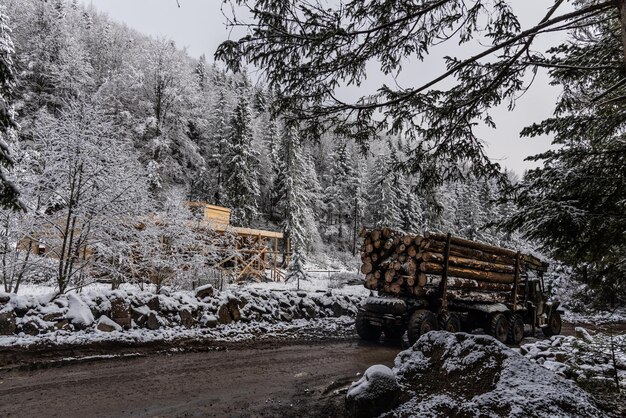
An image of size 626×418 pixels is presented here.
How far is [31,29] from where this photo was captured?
31.5 metres

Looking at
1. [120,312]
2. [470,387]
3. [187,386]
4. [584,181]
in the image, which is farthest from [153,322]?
[584,181]

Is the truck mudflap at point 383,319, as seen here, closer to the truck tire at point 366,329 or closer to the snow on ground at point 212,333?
the truck tire at point 366,329

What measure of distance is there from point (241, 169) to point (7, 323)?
25.6m

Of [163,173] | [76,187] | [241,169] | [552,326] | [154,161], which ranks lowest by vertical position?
[552,326]

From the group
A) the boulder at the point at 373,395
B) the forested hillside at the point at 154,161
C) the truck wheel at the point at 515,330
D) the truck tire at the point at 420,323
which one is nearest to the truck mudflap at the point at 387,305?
the truck tire at the point at 420,323

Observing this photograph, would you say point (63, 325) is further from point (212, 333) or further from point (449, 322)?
point (449, 322)

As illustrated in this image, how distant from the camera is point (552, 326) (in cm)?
1282

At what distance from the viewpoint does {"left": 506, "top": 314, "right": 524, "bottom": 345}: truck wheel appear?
420 inches

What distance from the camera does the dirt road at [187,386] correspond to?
4293 mm

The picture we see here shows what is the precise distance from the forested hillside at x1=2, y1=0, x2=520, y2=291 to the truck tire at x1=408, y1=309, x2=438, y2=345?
7.89 feet

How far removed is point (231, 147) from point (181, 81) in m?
7.03

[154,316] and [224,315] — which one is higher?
[154,316]

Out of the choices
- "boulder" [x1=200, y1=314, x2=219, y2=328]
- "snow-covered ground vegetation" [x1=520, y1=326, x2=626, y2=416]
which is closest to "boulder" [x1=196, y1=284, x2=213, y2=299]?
"boulder" [x1=200, y1=314, x2=219, y2=328]

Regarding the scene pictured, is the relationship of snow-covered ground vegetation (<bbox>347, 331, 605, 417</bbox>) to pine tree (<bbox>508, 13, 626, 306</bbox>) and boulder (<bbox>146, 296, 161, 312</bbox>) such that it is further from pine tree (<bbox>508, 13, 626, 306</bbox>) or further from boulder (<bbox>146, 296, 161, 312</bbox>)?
boulder (<bbox>146, 296, 161, 312</bbox>)
